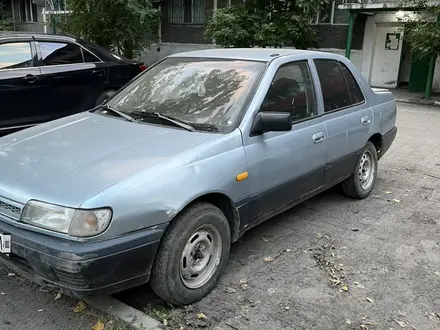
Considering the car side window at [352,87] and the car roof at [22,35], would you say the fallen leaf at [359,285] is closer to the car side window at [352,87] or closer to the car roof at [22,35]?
the car side window at [352,87]

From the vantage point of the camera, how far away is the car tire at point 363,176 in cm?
495

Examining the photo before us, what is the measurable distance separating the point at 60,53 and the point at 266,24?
9.06m

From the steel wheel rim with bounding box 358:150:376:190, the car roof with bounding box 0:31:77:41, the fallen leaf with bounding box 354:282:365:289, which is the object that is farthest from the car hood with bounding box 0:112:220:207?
the car roof with bounding box 0:31:77:41

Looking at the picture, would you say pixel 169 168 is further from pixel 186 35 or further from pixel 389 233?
pixel 186 35

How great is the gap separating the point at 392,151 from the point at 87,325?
5.99 m

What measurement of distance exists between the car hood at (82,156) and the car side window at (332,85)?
1.56 m

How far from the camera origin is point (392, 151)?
7.45m

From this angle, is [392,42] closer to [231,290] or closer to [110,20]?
[110,20]

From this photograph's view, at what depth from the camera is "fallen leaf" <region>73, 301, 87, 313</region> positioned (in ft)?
9.75

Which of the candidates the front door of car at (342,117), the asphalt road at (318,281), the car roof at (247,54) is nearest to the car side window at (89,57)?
the car roof at (247,54)

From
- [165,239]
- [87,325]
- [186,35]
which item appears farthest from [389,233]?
[186,35]

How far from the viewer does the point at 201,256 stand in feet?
10.3

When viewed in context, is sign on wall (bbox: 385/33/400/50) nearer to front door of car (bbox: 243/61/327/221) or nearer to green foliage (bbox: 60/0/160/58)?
green foliage (bbox: 60/0/160/58)

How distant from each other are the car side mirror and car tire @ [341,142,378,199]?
1.84 metres
